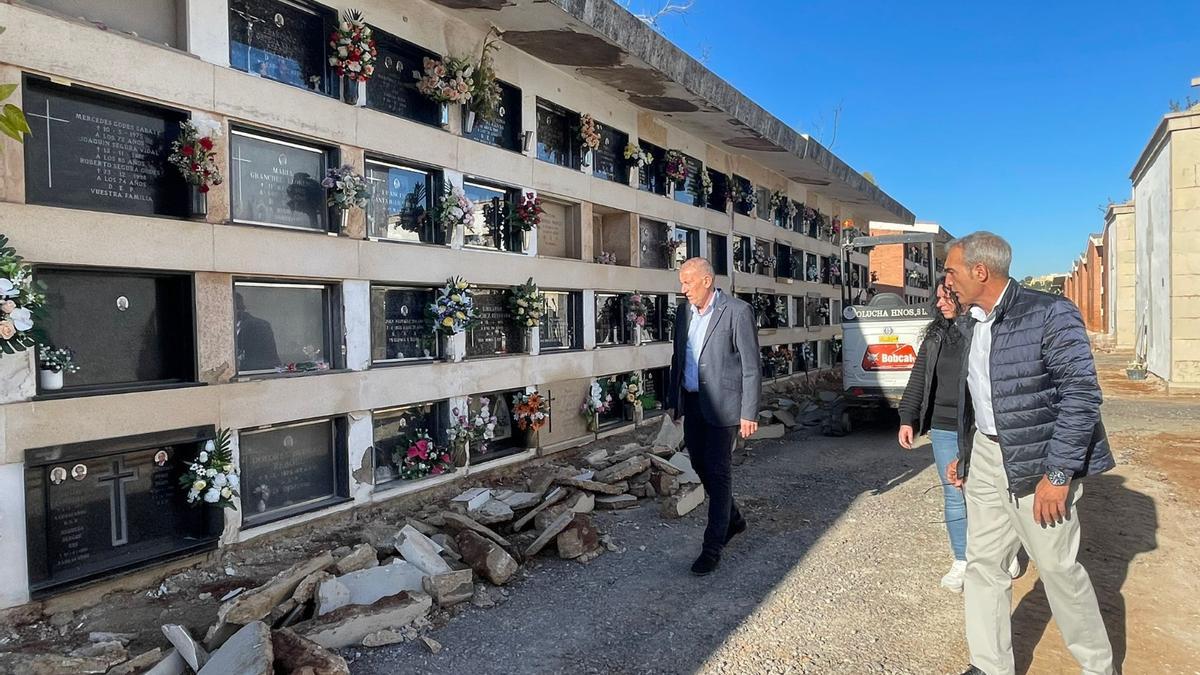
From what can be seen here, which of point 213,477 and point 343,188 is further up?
point 343,188

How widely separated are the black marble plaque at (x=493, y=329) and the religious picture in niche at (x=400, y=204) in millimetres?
839

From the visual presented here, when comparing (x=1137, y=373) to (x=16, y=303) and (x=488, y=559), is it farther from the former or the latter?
(x=16, y=303)

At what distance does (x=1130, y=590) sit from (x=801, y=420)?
6.76m

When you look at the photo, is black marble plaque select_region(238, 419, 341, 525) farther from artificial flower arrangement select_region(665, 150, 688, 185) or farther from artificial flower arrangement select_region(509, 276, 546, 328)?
artificial flower arrangement select_region(665, 150, 688, 185)

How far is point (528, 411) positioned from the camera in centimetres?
697

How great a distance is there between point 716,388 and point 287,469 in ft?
10.1

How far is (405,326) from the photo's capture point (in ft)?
19.4

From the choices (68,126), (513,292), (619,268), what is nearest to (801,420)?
(619,268)

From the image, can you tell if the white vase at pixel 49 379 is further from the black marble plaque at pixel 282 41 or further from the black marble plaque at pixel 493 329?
the black marble plaque at pixel 493 329

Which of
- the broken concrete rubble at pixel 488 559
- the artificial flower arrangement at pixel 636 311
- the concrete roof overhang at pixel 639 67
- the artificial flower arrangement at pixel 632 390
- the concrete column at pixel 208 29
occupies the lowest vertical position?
the broken concrete rubble at pixel 488 559

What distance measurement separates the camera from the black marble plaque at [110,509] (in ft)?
11.9

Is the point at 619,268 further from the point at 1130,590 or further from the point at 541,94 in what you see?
the point at 1130,590

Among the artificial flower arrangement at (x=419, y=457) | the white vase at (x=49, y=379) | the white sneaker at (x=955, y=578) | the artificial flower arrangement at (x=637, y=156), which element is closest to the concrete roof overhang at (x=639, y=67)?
the artificial flower arrangement at (x=637, y=156)

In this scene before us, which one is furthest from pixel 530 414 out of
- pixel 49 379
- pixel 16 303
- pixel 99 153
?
pixel 16 303
